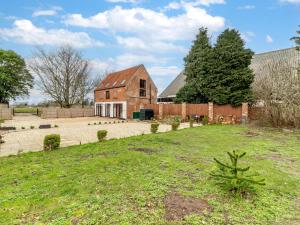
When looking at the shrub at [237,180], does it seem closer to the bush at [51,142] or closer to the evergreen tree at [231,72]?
the bush at [51,142]

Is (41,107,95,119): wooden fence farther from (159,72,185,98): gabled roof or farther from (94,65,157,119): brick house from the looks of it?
(159,72,185,98): gabled roof

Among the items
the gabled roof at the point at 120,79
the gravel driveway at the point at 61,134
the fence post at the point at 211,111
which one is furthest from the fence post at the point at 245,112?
the gabled roof at the point at 120,79

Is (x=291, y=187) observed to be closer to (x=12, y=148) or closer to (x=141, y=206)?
(x=141, y=206)

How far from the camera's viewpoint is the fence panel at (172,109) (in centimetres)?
2427

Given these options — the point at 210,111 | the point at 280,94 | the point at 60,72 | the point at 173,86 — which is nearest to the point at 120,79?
the point at 173,86

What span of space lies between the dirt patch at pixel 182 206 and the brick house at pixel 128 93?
24.3 meters

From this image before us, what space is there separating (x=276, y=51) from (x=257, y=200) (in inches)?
1101

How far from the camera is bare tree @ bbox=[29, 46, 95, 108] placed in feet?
117

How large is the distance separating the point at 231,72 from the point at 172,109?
7311 millimetres

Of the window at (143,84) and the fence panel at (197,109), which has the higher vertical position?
the window at (143,84)

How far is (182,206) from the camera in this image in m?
4.22

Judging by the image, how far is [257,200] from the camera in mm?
4488

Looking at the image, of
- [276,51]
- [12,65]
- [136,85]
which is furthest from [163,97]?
[12,65]

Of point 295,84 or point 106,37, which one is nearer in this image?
point 295,84
